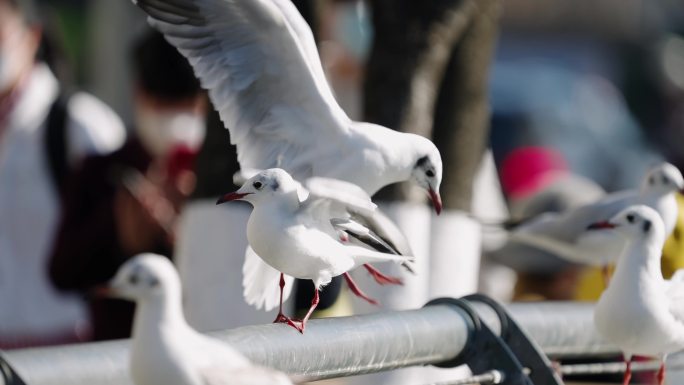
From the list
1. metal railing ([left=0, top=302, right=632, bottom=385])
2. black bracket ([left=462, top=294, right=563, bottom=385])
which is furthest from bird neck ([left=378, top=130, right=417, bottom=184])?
black bracket ([left=462, top=294, right=563, bottom=385])

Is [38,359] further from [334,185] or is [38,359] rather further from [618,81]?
[618,81]

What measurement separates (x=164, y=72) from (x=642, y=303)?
3.69 meters

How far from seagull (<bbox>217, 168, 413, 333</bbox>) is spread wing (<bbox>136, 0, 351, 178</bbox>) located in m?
0.29

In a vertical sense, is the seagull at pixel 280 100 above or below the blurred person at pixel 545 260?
above

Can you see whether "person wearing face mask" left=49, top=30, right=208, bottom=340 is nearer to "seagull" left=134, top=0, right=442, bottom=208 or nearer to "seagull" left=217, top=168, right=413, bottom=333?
"seagull" left=134, top=0, right=442, bottom=208

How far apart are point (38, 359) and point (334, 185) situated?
0.90 metres

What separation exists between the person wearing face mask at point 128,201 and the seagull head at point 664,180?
226 cm

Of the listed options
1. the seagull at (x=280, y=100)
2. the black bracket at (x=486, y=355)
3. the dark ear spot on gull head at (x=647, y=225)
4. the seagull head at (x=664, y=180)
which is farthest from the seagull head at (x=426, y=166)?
the seagull head at (x=664, y=180)

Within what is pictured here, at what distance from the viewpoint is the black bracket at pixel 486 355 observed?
3.58 metres

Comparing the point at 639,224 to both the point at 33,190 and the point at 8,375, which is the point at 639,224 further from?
the point at 33,190

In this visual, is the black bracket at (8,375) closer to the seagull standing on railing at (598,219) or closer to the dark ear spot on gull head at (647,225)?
the dark ear spot on gull head at (647,225)

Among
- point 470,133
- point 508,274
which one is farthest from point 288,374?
point 508,274

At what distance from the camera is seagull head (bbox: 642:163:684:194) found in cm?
407

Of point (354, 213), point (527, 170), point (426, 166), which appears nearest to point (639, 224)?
point (426, 166)
